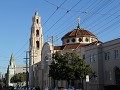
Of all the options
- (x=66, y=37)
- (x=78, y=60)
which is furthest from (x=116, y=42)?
(x=66, y=37)

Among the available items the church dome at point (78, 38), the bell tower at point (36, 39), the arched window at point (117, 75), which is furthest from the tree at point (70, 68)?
the bell tower at point (36, 39)

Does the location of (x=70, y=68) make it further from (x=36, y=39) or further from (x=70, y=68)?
(x=36, y=39)

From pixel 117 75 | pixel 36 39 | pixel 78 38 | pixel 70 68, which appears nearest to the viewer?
pixel 70 68

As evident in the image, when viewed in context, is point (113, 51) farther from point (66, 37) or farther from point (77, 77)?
point (66, 37)

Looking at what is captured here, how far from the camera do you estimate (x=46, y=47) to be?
9069 centimetres

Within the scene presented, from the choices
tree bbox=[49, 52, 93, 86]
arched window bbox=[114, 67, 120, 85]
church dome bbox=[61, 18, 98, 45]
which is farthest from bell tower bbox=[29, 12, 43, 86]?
arched window bbox=[114, 67, 120, 85]

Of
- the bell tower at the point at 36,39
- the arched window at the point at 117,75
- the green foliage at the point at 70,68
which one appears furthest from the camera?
the bell tower at the point at 36,39

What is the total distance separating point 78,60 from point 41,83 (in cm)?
4195

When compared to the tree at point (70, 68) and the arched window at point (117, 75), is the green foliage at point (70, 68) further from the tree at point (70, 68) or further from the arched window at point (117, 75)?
the arched window at point (117, 75)

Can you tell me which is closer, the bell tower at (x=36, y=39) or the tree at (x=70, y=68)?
the tree at (x=70, y=68)

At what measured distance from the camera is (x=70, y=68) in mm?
56625

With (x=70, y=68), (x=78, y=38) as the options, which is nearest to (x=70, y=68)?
(x=70, y=68)

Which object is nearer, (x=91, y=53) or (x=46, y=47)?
(x=91, y=53)

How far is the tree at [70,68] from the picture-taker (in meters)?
56.6
